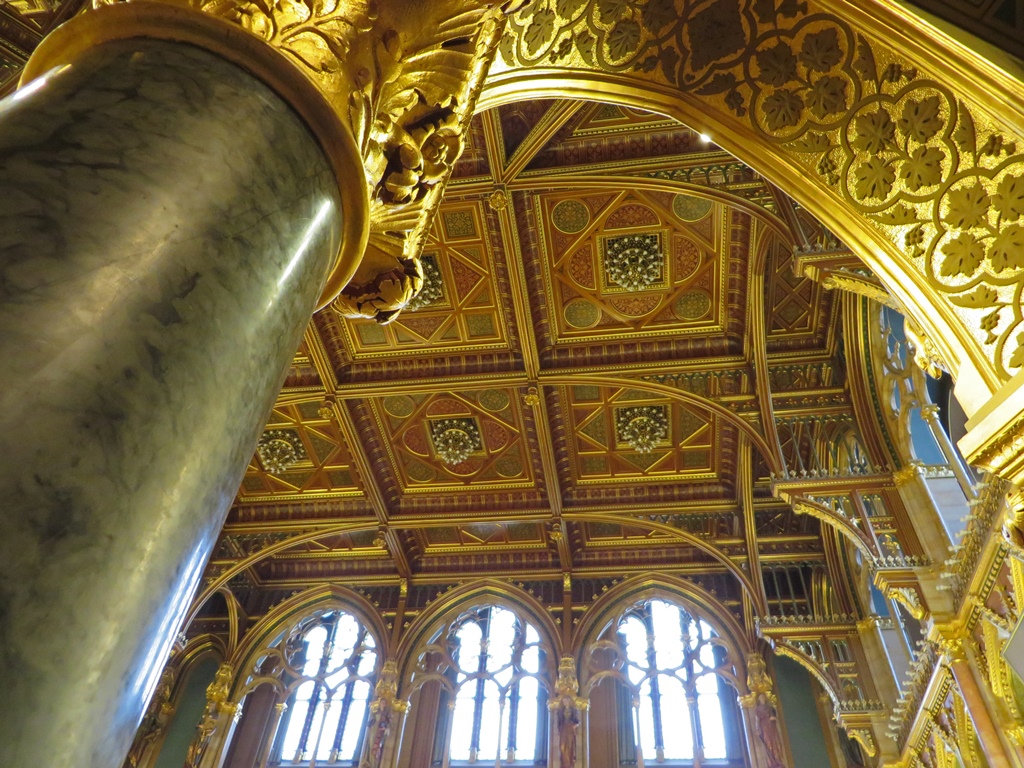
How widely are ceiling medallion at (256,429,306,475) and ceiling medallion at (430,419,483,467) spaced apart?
6.95 feet

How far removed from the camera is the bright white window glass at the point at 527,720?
37.2ft

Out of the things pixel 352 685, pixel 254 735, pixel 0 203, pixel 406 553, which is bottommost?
pixel 0 203

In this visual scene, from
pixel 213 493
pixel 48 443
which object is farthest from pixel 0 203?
pixel 213 493

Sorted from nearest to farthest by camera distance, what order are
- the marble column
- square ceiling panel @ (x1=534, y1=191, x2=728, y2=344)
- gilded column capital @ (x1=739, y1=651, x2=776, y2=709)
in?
the marble column
square ceiling panel @ (x1=534, y1=191, x2=728, y2=344)
gilded column capital @ (x1=739, y1=651, x2=776, y2=709)

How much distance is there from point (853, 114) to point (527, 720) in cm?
1017

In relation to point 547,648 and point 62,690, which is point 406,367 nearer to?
point 547,648

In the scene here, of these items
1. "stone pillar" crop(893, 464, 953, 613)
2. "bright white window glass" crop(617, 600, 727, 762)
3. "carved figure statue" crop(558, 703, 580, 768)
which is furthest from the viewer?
"bright white window glass" crop(617, 600, 727, 762)

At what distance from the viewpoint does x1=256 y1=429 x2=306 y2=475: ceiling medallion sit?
38.1 feet

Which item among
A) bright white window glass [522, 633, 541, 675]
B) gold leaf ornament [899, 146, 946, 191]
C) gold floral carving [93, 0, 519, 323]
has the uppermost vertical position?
bright white window glass [522, 633, 541, 675]

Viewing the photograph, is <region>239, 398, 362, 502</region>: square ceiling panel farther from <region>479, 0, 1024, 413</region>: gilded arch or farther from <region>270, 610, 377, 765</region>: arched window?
<region>479, 0, 1024, 413</region>: gilded arch

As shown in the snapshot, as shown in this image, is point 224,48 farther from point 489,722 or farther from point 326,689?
point 326,689

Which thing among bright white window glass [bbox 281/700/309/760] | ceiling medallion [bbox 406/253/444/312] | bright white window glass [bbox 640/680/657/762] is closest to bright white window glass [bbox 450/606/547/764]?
bright white window glass [bbox 640/680/657/762]

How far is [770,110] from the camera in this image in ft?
14.6

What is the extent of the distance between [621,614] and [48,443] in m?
12.1
